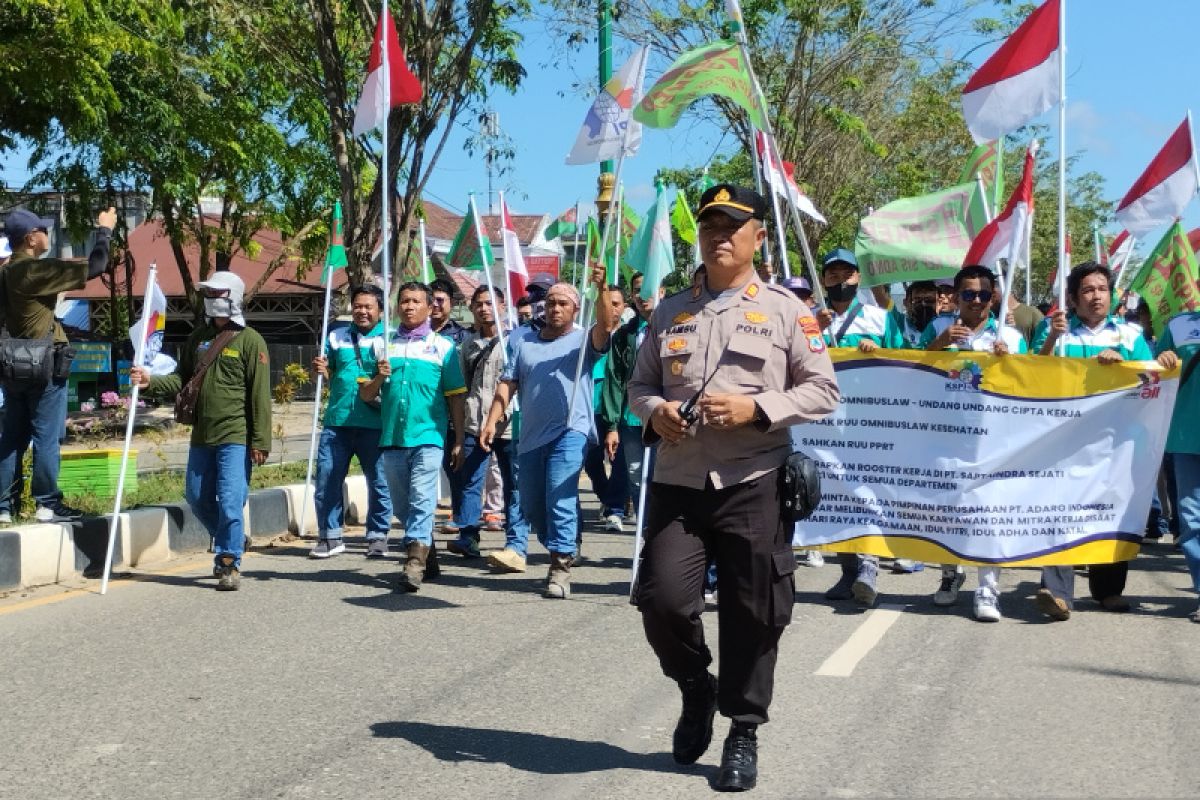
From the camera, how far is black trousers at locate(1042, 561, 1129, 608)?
8.18 meters

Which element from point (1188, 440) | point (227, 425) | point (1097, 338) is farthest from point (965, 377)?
point (227, 425)

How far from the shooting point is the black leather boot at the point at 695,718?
16.8 feet

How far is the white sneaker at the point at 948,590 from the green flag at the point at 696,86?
2.77 m

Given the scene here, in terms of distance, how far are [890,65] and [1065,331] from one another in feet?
60.7

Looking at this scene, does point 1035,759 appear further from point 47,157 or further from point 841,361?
point 47,157

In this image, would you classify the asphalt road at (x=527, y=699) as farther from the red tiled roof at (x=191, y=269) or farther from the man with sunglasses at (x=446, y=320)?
the red tiled roof at (x=191, y=269)

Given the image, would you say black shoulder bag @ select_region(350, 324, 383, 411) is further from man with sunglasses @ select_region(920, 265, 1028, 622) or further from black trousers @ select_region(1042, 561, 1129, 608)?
black trousers @ select_region(1042, 561, 1129, 608)

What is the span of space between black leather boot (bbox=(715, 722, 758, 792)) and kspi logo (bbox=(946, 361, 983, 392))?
377 centimetres

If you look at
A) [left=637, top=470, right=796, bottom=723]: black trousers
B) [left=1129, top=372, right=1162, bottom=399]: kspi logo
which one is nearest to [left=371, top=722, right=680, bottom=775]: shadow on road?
[left=637, top=470, right=796, bottom=723]: black trousers

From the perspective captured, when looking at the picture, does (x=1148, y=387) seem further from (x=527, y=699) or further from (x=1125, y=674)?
(x=527, y=699)

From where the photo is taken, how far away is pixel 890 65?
26.0 metres

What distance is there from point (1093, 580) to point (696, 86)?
3582 millimetres

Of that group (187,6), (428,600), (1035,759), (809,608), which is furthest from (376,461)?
(187,6)

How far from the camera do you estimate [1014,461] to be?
821 cm
